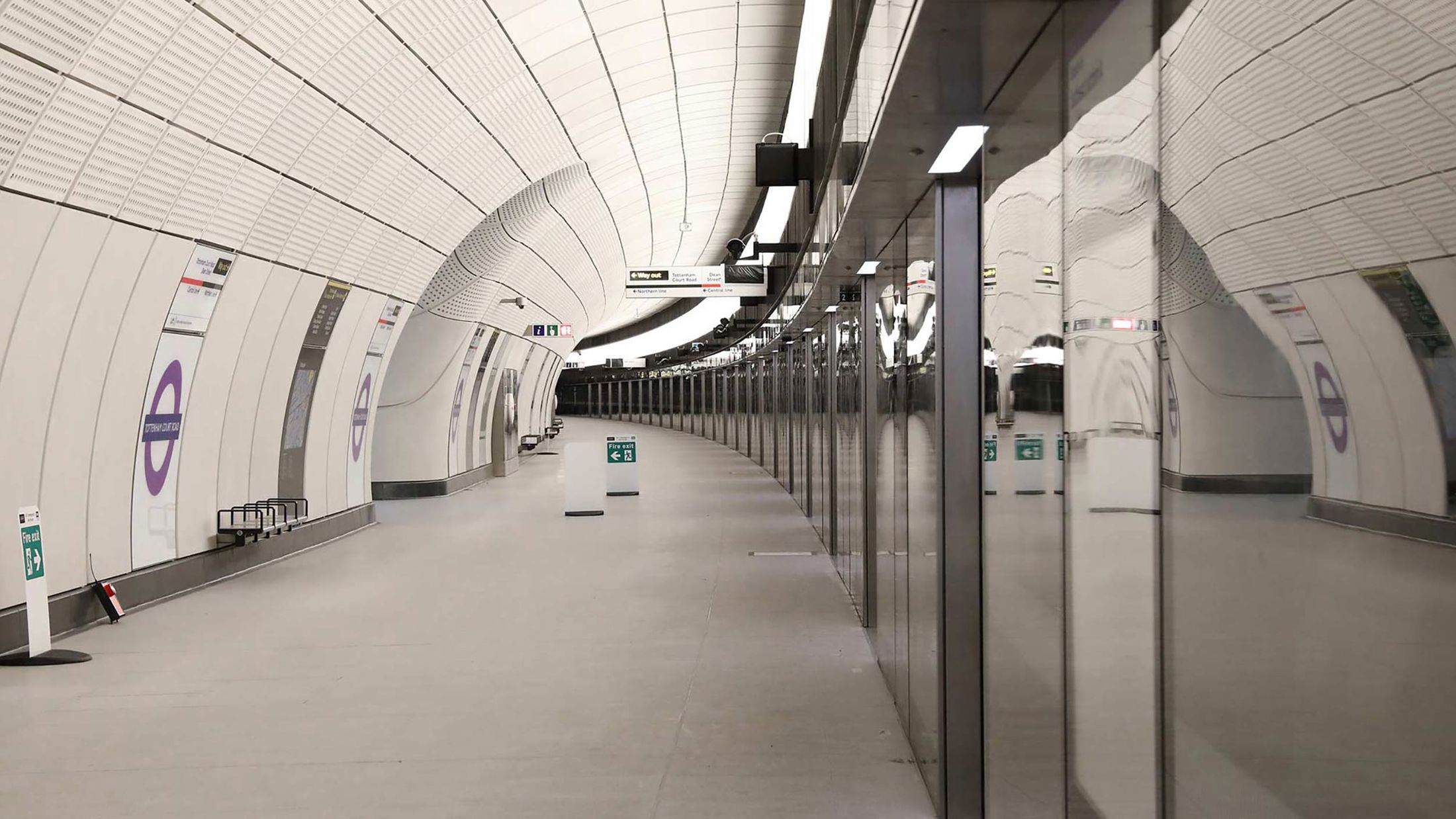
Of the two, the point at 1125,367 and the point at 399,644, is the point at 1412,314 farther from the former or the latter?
the point at 399,644

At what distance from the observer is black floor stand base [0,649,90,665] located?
6.84 meters

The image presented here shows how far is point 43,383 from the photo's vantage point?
24.8 ft

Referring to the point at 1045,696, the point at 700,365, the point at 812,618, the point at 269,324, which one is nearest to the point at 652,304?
the point at 700,365

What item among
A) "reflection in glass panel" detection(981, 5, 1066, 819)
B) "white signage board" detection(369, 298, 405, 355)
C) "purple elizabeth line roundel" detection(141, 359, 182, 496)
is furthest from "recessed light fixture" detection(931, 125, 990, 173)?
"white signage board" detection(369, 298, 405, 355)

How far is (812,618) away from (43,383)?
586cm

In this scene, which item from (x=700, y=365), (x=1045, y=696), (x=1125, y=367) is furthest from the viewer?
(x=700, y=365)

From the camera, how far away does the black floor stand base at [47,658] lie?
22.4 ft

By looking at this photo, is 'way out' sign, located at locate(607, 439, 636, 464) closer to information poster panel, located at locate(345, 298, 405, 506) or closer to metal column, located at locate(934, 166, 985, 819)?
information poster panel, located at locate(345, 298, 405, 506)

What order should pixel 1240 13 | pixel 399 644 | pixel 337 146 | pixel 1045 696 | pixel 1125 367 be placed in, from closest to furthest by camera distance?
pixel 1240 13 → pixel 1125 367 → pixel 1045 696 → pixel 399 644 → pixel 337 146

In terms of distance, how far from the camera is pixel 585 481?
1527 cm

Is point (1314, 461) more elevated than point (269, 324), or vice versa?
point (269, 324)

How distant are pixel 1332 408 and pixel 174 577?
10.0 meters

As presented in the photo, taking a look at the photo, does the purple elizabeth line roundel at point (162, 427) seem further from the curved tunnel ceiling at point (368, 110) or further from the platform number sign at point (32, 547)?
the platform number sign at point (32, 547)

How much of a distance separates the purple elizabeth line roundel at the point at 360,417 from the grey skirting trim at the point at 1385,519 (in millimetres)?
13877
